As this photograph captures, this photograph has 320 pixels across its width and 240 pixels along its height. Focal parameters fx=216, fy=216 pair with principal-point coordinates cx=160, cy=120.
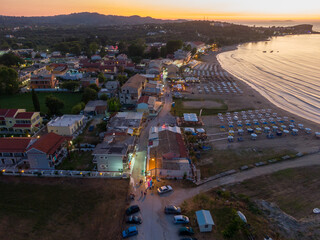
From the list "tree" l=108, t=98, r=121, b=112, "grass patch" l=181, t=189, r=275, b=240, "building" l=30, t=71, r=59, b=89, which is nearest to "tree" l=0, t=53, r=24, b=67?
"building" l=30, t=71, r=59, b=89

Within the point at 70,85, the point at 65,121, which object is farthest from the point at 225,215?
the point at 70,85

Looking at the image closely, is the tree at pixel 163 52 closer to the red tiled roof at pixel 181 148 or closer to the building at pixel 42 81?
the building at pixel 42 81

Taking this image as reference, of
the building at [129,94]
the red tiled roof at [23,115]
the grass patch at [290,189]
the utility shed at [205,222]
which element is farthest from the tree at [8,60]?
the utility shed at [205,222]

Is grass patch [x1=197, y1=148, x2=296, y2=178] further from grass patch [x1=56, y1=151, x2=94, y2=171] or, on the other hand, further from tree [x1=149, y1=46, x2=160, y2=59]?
tree [x1=149, y1=46, x2=160, y2=59]

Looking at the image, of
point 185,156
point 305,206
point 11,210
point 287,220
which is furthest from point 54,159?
point 305,206

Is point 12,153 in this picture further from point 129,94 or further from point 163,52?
point 163,52

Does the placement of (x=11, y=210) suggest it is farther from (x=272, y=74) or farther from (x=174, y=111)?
(x=272, y=74)

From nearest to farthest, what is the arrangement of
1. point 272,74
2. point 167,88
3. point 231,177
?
point 231,177 < point 167,88 < point 272,74
